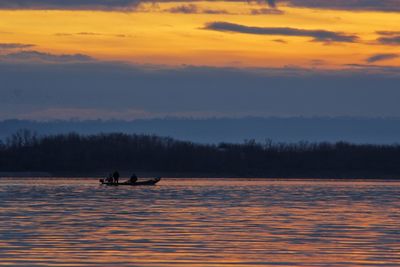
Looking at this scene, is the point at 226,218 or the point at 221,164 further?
the point at 221,164

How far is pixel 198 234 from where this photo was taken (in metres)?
33.8

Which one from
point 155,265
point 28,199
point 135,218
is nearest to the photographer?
point 155,265

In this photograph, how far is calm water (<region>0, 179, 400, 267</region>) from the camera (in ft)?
90.6

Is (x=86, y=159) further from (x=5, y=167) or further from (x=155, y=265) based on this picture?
(x=155, y=265)

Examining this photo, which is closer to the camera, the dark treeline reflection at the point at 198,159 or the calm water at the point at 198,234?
the calm water at the point at 198,234

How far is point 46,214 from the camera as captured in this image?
4266 cm

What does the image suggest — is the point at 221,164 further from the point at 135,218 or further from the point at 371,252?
the point at 371,252

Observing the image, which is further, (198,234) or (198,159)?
(198,159)

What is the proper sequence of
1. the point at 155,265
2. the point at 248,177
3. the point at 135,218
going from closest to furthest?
the point at 155,265 < the point at 135,218 < the point at 248,177

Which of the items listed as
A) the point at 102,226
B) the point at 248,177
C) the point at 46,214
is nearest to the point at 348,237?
the point at 102,226

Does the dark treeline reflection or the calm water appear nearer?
the calm water

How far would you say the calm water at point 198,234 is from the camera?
2762 centimetres

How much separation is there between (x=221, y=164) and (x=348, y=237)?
105109 mm

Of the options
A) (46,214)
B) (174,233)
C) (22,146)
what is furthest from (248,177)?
(174,233)
